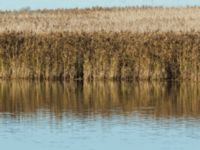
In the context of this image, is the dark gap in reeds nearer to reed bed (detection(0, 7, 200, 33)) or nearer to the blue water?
reed bed (detection(0, 7, 200, 33))

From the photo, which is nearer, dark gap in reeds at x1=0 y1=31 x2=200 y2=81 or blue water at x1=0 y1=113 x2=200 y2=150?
blue water at x1=0 y1=113 x2=200 y2=150

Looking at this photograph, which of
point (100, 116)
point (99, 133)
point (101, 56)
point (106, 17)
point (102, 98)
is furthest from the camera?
point (106, 17)

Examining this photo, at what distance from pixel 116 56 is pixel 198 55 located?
9.18ft

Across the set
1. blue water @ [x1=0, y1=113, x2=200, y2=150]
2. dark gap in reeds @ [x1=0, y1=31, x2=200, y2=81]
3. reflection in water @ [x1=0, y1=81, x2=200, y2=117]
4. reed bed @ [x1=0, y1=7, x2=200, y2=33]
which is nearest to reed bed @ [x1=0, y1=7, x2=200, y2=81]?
dark gap in reeds @ [x1=0, y1=31, x2=200, y2=81]

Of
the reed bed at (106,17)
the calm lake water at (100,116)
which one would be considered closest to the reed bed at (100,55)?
the calm lake water at (100,116)

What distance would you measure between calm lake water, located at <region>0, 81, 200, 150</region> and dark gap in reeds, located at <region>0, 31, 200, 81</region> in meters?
1.54

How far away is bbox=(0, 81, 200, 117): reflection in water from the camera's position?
18.5 m

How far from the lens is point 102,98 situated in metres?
21.1

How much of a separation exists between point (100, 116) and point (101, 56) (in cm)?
1016

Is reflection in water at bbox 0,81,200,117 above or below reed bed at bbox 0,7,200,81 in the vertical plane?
below

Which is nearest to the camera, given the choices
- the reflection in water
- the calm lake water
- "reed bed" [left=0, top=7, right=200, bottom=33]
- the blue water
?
the blue water

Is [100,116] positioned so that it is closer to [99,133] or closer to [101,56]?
[99,133]

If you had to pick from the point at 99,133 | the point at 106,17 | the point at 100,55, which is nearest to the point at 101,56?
the point at 100,55

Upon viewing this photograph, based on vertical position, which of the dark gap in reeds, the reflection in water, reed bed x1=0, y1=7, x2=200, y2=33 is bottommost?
the reflection in water
